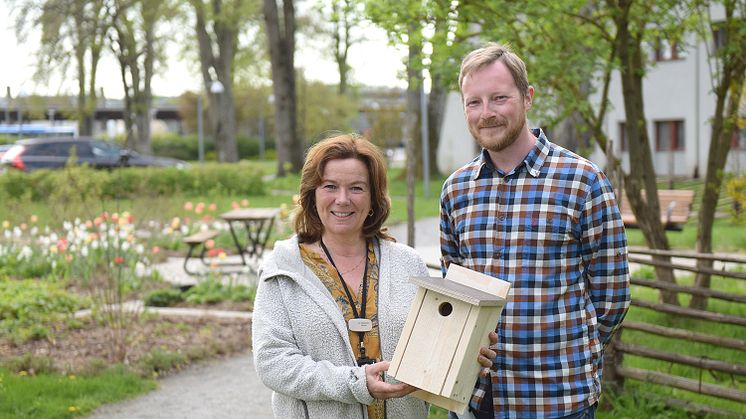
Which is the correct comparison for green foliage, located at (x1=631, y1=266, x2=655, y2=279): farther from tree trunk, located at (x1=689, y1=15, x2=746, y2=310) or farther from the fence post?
the fence post

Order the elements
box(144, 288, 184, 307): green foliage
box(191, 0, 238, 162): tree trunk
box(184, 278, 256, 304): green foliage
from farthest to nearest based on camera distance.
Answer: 1. box(191, 0, 238, 162): tree trunk
2. box(184, 278, 256, 304): green foliage
3. box(144, 288, 184, 307): green foliage

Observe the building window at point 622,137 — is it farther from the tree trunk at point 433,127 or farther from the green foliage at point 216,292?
the green foliage at point 216,292

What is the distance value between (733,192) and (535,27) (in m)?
3.54

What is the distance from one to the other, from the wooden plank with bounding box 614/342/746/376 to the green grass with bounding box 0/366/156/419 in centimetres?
351

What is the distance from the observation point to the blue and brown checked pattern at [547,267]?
3133 mm

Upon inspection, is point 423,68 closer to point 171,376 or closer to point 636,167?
point 636,167

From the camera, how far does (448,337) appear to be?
3004mm

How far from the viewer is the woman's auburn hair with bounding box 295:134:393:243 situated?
3.28m

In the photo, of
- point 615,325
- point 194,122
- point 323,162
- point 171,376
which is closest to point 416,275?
point 323,162

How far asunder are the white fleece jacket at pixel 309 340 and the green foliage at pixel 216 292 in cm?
776

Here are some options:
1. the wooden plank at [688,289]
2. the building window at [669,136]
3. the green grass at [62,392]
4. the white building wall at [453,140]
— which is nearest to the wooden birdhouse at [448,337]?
the wooden plank at [688,289]

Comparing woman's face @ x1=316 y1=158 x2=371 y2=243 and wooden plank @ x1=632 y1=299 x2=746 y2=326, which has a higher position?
woman's face @ x1=316 y1=158 x2=371 y2=243

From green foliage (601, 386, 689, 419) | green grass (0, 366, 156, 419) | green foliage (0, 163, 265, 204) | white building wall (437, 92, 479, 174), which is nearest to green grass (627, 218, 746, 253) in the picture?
green foliage (601, 386, 689, 419)

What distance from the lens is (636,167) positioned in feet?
28.2
